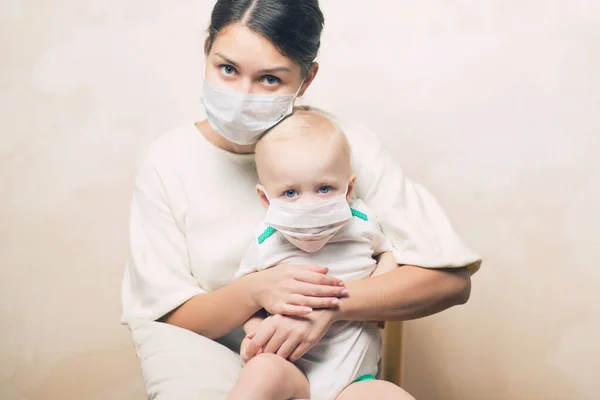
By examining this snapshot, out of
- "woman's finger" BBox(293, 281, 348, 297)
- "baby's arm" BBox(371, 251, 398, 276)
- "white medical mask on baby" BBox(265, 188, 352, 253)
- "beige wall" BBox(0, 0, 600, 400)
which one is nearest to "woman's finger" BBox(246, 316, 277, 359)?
"woman's finger" BBox(293, 281, 348, 297)

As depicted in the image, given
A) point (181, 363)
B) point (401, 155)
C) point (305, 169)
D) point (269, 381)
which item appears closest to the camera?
point (269, 381)

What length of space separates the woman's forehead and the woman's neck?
0.91 feet

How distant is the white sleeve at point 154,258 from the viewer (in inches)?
78.0

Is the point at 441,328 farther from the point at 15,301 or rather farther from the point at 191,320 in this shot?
the point at 15,301

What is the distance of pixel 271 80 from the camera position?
1952 millimetres

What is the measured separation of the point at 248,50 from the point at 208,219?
0.46 m

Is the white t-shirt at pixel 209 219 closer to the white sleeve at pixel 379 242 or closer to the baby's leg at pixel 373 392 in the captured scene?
the white sleeve at pixel 379 242

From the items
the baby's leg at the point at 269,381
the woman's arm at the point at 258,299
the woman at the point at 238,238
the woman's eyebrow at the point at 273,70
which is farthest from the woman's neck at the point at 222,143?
the baby's leg at the point at 269,381

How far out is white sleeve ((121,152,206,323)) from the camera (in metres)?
1.98

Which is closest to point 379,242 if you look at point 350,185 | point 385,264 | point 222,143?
point 385,264

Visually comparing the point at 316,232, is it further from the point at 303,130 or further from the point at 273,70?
→ the point at 273,70

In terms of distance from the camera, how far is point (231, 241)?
6.72 ft

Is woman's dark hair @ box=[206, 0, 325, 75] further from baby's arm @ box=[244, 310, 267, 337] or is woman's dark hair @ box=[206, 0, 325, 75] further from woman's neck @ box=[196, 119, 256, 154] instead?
baby's arm @ box=[244, 310, 267, 337]

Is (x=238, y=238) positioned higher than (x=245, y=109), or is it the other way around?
(x=245, y=109)
